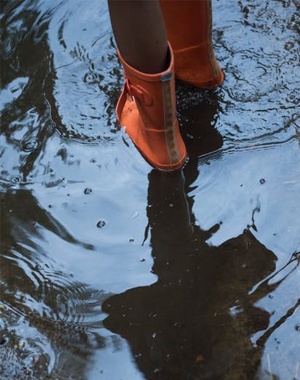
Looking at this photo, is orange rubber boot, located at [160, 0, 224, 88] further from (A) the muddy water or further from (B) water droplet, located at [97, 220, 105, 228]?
(B) water droplet, located at [97, 220, 105, 228]

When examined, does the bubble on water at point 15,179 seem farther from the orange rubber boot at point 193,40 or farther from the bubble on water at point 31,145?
the orange rubber boot at point 193,40

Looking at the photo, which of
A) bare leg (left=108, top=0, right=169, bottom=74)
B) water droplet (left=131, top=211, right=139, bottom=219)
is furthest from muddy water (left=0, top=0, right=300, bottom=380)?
bare leg (left=108, top=0, right=169, bottom=74)

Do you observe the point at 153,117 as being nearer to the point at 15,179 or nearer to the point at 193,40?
the point at 193,40

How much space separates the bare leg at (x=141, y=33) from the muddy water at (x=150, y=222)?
38 centimetres

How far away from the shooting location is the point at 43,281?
1620 mm

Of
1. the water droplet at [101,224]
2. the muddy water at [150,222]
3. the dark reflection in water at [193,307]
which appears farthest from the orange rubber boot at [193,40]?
the water droplet at [101,224]

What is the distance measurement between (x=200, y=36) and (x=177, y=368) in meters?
1.13

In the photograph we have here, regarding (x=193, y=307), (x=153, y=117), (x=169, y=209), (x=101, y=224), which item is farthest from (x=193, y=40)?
(x=193, y=307)

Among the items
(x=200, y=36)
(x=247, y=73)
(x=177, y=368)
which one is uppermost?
(x=200, y=36)

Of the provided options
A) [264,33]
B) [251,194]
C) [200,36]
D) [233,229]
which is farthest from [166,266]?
[264,33]

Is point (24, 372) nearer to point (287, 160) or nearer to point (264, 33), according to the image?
point (287, 160)

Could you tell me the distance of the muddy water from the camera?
1444mm

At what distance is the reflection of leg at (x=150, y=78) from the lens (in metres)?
1.54

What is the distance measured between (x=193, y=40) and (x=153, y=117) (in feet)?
1.27
